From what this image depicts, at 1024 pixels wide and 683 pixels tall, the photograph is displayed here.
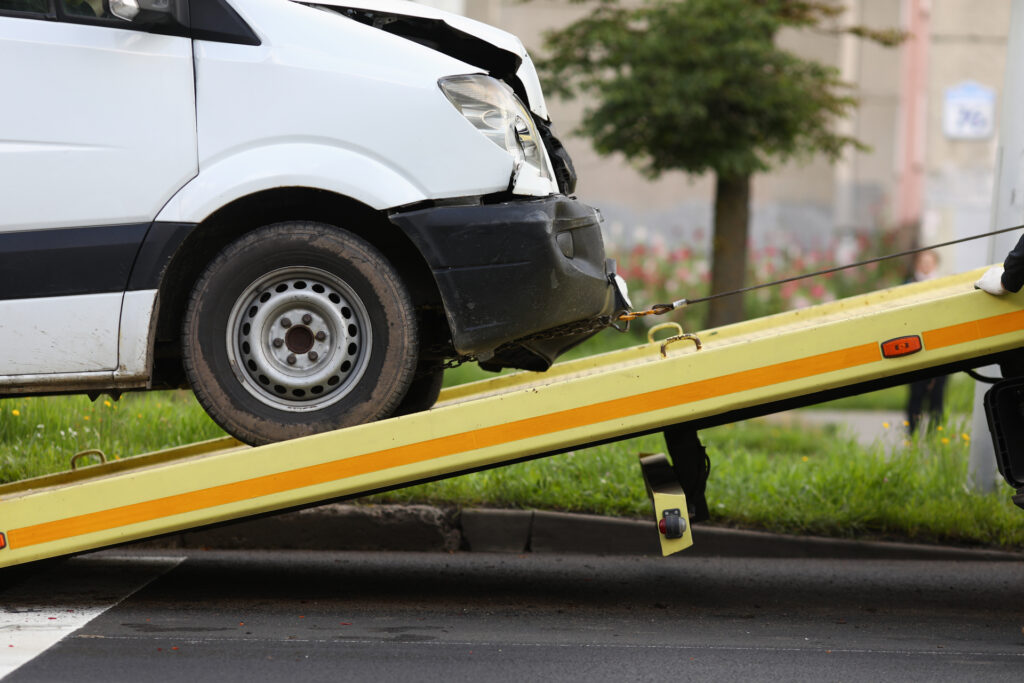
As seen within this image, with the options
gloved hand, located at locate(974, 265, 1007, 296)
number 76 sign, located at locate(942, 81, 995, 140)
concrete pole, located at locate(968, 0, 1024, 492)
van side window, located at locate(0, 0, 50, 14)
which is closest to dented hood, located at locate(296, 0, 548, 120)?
van side window, located at locate(0, 0, 50, 14)

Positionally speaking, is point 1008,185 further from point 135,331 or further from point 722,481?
point 135,331

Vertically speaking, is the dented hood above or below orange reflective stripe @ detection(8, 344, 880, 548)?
above

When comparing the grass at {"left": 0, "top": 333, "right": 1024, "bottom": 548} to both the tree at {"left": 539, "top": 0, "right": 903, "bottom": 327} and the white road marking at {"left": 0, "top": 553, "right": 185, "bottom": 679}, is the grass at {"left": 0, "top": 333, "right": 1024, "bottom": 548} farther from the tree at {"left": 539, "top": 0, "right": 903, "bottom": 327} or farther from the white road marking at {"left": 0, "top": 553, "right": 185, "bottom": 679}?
the tree at {"left": 539, "top": 0, "right": 903, "bottom": 327}

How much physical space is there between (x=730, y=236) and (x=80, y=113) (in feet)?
25.6

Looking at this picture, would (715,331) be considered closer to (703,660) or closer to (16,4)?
(703,660)

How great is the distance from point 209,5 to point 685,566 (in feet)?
11.0

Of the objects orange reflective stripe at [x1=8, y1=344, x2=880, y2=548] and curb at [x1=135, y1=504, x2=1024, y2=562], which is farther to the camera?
curb at [x1=135, y1=504, x2=1024, y2=562]

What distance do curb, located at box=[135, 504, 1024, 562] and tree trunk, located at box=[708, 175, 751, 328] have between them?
5074 mm

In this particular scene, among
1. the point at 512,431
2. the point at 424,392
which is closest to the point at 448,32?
the point at 512,431

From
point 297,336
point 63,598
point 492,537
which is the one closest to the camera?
point 297,336

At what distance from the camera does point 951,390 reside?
951 centimetres

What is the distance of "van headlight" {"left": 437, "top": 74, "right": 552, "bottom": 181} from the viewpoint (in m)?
4.34

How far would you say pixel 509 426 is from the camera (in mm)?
4234

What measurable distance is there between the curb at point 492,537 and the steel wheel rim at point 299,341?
1.78 meters
